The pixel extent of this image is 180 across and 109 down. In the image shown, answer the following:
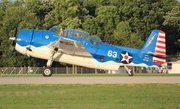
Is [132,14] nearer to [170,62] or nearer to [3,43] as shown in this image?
[170,62]

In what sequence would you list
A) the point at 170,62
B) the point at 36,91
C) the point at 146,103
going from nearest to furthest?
the point at 146,103 < the point at 36,91 < the point at 170,62

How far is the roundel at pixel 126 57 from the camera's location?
2653cm

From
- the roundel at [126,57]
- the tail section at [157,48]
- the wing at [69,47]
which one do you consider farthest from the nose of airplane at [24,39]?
the tail section at [157,48]

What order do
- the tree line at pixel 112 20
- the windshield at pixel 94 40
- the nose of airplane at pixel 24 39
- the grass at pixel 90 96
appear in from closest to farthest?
the grass at pixel 90 96, the nose of airplane at pixel 24 39, the windshield at pixel 94 40, the tree line at pixel 112 20

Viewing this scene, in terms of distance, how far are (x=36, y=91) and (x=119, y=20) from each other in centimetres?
4988

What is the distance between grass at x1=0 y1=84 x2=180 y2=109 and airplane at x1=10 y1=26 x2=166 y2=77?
312 inches

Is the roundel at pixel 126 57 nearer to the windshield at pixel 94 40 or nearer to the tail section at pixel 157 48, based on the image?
the tail section at pixel 157 48

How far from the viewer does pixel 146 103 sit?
13.3 m

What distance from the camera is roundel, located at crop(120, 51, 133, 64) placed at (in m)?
26.5

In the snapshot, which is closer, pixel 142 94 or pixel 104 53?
pixel 142 94

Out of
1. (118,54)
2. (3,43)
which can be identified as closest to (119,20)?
(3,43)

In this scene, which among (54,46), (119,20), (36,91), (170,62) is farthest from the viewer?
(119,20)

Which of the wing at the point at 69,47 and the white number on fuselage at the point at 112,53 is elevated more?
the wing at the point at 69,47

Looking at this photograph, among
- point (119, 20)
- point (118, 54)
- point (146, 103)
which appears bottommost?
point (146, 103)
